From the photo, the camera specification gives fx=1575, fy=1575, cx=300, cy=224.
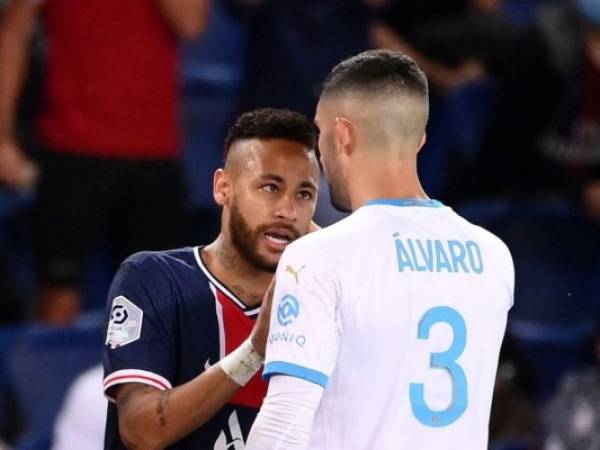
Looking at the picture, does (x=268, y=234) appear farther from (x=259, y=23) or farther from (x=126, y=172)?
(x=259, y=23)

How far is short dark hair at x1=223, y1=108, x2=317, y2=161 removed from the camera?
3660 millimetres

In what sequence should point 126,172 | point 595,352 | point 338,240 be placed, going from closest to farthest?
point 338,240, point 126,172, point 595,352

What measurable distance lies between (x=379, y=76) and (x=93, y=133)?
3.03 meters

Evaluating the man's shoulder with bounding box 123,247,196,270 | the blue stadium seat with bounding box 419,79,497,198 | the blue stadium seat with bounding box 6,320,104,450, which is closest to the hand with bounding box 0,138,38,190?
the blue stadium seat with bounding box 6,320,104,450

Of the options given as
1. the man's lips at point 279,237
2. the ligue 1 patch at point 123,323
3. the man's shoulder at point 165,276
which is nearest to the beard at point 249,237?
the man's lips at point 279,237

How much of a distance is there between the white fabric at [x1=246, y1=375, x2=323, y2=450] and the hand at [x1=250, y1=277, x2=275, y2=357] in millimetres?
185

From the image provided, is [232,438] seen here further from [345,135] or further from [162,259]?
[345,135]

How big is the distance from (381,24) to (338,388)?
13.4 feet

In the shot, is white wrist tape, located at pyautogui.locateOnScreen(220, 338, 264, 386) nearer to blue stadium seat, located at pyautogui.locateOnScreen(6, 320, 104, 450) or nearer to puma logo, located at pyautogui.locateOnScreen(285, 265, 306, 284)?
puma logo, located at pyautogui.locateOnScreen(285, 265, 306, 284)

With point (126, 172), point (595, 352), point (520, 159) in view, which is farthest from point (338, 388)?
point (520, 159)

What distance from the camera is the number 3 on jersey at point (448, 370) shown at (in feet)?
10.4

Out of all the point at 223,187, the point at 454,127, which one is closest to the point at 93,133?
the point at 454,127

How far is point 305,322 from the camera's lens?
3.08 m

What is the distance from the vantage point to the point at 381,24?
706 centimetres
